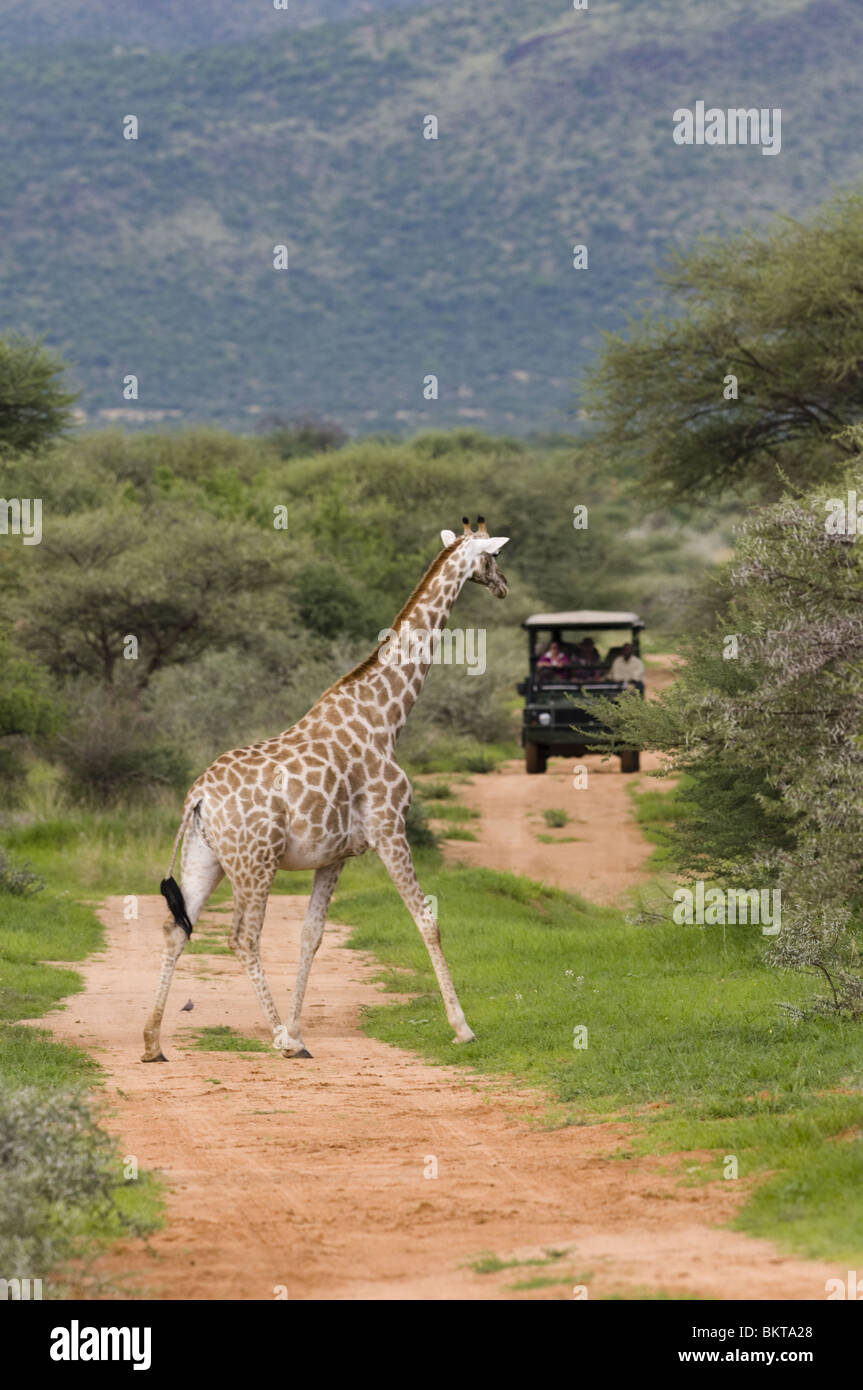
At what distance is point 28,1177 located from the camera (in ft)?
20.6

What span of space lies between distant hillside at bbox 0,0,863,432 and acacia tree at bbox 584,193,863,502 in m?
110

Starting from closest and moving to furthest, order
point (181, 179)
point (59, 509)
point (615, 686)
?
1. point (615, 686)
2. point (59, 509)
3. point (181, 179)

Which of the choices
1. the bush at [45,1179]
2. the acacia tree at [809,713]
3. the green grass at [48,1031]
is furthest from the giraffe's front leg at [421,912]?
the bush at [45,1179]

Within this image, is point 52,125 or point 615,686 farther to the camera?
point 52,125

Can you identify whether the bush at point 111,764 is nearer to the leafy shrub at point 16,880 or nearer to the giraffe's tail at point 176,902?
the leafy shrub at point 16,880

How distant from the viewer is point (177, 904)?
35.3ft

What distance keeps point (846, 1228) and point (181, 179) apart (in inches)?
6620

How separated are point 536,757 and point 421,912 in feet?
51.0

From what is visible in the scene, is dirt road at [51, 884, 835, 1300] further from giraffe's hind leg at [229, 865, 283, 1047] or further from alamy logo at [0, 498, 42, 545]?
alamy logo at [0, 498, 42, 545]

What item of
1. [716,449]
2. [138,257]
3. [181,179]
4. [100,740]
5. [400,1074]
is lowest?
[400,1074]

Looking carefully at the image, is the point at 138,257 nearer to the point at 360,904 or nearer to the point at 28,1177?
the point at 360,904

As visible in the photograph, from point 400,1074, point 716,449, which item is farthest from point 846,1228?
point 716,449

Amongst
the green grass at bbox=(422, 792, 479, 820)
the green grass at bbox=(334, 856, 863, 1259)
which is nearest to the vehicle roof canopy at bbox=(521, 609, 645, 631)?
the green grass at bbox=(422, 792, 479, 820)
